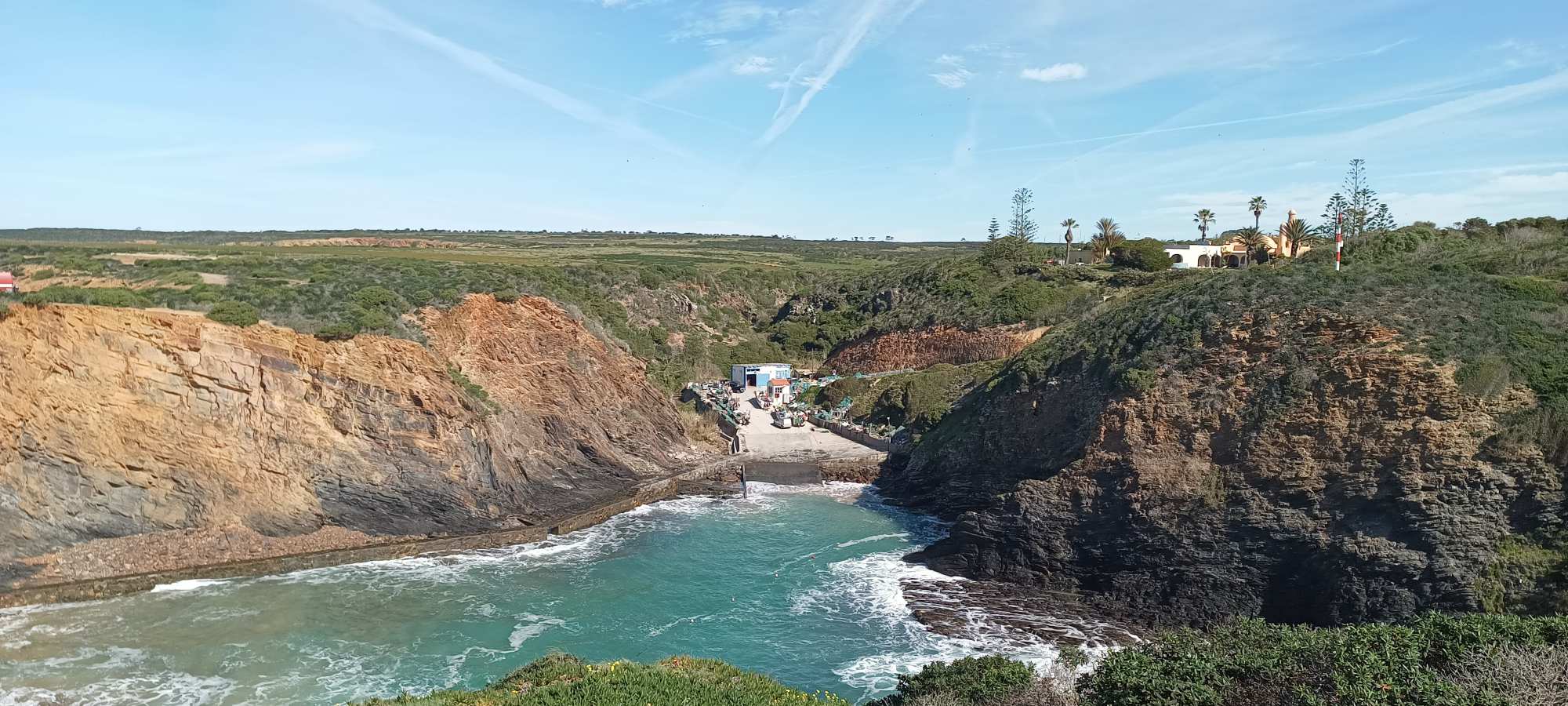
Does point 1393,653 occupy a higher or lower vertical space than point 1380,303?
lower

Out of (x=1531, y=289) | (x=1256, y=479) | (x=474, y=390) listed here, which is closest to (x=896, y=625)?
(x=1256, y=479)

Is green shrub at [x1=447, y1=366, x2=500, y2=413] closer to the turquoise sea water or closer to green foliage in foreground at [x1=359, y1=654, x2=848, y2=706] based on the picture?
the turquoise sea water

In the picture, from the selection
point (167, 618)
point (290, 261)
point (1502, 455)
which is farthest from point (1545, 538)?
point (290, 261)

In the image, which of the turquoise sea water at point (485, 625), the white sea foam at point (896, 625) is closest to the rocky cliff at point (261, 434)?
the turquoise sea water at point (485, 625)

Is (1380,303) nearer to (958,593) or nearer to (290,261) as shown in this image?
(958,593)

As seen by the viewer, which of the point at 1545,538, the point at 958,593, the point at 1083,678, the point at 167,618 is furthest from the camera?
the point at 958,593

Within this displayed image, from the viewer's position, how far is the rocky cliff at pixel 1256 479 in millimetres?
21641

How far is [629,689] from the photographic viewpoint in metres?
14.5

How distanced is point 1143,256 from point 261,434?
50.8 meters

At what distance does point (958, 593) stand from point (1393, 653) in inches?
560

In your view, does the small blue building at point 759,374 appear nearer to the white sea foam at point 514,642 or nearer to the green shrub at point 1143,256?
the green shrub at point 1143,256

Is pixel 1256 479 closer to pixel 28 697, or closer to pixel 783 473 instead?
pixel 783 473

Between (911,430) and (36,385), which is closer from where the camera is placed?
(36,385)

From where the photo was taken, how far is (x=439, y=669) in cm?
2155
